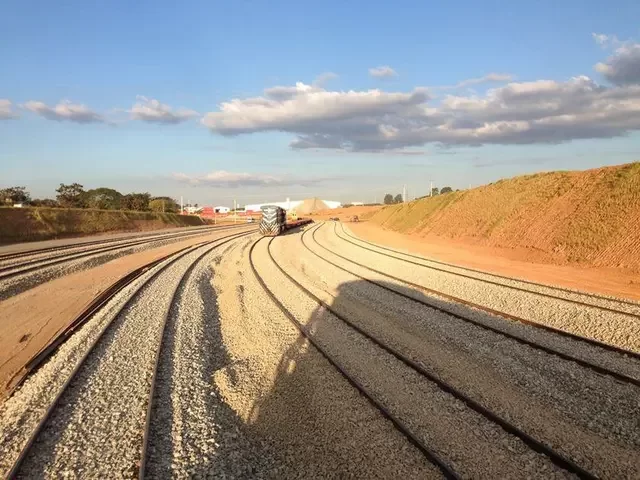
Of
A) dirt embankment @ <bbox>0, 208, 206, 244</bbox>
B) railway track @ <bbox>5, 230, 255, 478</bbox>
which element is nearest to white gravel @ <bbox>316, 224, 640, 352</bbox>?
railway track @ <bbox>5, 230, 255, 478</bbox>

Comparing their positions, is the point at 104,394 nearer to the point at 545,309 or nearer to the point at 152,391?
the point at 152,391

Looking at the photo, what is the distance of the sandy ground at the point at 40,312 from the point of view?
11.0 metres

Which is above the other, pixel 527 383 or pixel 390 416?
pixel 390 416

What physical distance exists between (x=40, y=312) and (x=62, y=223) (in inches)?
1541

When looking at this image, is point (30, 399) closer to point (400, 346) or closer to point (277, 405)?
point (277, 405)

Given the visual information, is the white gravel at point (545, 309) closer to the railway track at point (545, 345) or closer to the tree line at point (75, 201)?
the railway track at point (545, 345)

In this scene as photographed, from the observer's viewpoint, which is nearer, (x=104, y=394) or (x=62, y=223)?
(x=104, y=394)

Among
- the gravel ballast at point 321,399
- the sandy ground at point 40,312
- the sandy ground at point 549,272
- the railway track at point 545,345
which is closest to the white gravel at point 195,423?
the gravel ballast at point 321,399

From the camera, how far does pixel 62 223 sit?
50.2 metres

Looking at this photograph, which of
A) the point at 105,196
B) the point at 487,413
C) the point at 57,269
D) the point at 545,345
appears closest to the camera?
the point at 487,413

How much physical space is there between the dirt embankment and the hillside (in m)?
37.4

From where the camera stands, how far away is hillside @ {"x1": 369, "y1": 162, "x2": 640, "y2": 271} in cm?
2316

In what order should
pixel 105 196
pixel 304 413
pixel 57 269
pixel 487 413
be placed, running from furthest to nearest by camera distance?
pixel 105 196, pixel 57 269, pixel 304 413, pixel 487 413

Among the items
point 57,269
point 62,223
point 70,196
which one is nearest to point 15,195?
point 70,196
